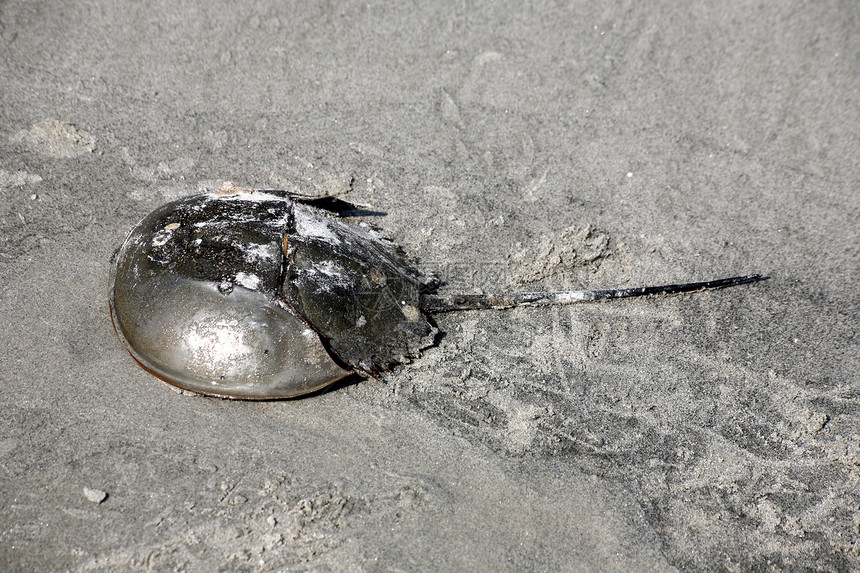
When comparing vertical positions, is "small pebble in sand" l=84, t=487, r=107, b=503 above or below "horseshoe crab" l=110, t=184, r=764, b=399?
below

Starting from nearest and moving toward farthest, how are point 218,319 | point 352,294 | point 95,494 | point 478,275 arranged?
point 95,494, point 218,319, point 352,294, point 478,275

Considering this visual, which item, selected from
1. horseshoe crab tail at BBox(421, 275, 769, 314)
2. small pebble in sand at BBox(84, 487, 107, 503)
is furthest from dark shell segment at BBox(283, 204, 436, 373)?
small pebble in sand at BBox(84, 487, 107, 503)

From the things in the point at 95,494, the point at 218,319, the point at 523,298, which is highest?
the point at 523,298

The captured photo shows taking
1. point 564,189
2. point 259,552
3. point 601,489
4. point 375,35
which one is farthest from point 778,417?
point 375,35

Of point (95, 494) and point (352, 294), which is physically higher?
point (352, 294)

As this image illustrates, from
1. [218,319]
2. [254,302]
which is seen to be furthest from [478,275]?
[218,319]

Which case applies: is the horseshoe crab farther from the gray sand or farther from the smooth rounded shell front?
the gray sand

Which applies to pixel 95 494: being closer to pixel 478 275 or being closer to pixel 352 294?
pixel 352 294
